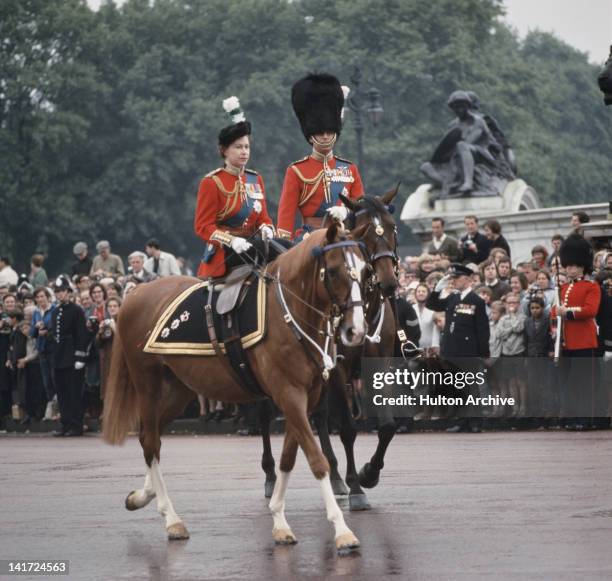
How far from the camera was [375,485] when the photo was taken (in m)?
13.7

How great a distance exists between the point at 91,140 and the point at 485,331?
51682 mm

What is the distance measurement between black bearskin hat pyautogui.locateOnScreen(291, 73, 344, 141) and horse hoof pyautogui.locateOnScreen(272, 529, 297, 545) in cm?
408

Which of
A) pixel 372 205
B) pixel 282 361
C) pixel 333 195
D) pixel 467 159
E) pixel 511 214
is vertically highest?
pixel 467 159

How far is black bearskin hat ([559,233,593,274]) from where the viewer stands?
65.8 ft

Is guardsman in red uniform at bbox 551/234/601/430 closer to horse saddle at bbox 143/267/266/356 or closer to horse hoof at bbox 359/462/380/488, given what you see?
horse hoof at bbox 359/462/380/488

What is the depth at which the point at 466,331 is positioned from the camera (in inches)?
827

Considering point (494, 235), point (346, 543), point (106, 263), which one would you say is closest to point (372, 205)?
point (346, 543)

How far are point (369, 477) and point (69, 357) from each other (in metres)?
11.6

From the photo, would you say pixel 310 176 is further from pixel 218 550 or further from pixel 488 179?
pixel 488 179

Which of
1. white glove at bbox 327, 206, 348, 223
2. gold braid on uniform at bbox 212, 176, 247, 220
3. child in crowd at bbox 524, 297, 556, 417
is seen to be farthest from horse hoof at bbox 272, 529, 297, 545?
child in crowd at bbox 524, 297, 556, 417

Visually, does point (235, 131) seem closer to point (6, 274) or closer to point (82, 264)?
point (82, 264)

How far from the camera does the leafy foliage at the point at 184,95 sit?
6844cm

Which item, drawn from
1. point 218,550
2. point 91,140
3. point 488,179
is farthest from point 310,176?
point 91,140

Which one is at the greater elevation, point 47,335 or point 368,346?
point 47,335
